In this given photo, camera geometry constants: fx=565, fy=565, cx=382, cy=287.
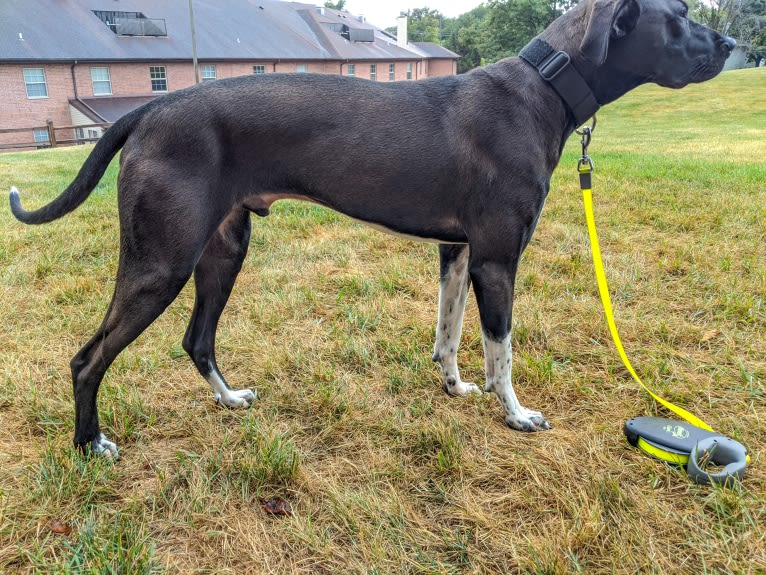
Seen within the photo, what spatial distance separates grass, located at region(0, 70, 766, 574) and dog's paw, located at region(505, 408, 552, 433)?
6cm

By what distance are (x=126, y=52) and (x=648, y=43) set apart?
33.3 m

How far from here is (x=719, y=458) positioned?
229 centimetres

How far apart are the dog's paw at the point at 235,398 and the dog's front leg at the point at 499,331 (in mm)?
1199

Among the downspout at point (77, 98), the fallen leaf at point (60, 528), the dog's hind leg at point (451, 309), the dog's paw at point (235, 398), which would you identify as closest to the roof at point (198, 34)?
the downspout at point (77, 98)

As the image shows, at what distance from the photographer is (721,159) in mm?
9422

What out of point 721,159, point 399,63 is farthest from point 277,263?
point 399,63

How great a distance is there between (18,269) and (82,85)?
2905 cm

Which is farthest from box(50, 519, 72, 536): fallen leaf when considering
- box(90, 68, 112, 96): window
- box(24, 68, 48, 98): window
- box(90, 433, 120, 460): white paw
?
box(90, 68, 112, 96): window

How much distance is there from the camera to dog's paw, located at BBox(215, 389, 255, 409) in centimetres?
283

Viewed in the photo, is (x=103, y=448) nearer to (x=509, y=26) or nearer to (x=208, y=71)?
(x=208, y=71)

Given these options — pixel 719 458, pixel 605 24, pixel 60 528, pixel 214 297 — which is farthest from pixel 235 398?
pixel 605 24

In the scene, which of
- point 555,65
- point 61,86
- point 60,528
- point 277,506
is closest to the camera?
point 60,528

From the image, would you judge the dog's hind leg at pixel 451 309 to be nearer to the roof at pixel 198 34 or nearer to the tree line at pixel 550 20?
the roof at pixel 198 34

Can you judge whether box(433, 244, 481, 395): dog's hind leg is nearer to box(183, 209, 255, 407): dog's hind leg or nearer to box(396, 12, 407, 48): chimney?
box(183, 209, 255, 407): dog's hind leg
